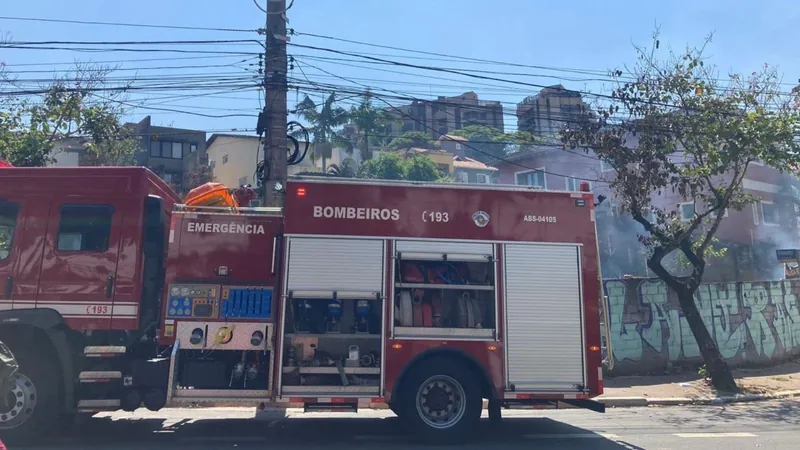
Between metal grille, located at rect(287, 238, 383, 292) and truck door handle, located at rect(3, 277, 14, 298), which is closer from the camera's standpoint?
truck door handle, located at rect(3, 277, 14, 298)

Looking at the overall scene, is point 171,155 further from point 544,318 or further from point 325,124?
point 544,318

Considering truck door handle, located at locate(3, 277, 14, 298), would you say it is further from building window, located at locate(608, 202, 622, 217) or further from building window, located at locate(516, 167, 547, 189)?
building window, located at locate(516, 167, 547, 189)

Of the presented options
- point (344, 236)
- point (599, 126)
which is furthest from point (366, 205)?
point (599, 126)

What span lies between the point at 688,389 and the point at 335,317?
8.96m

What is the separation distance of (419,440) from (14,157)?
37.0 ft

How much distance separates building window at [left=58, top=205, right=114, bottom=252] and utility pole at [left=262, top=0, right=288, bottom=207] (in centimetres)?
305

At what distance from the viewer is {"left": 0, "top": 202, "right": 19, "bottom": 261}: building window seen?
7.48m

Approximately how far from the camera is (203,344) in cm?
744

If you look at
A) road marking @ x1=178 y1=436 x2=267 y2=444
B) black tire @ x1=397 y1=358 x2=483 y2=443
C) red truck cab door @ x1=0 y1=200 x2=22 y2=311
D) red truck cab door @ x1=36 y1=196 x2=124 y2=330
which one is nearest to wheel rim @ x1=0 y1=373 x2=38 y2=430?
red truck cab door @ x1=36 y1=196 x2=124 y2=330

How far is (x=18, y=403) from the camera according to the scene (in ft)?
23.0

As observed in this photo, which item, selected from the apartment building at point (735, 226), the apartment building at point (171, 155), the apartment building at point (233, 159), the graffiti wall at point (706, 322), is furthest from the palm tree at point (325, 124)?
the graffiti wall at point (706, 322)

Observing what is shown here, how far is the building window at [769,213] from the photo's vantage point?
128 feet

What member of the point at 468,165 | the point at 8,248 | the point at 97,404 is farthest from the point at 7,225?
the point at 468,165

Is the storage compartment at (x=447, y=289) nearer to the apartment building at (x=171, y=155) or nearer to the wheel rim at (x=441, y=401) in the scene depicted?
the wheel rim at (x=441, y=401)
